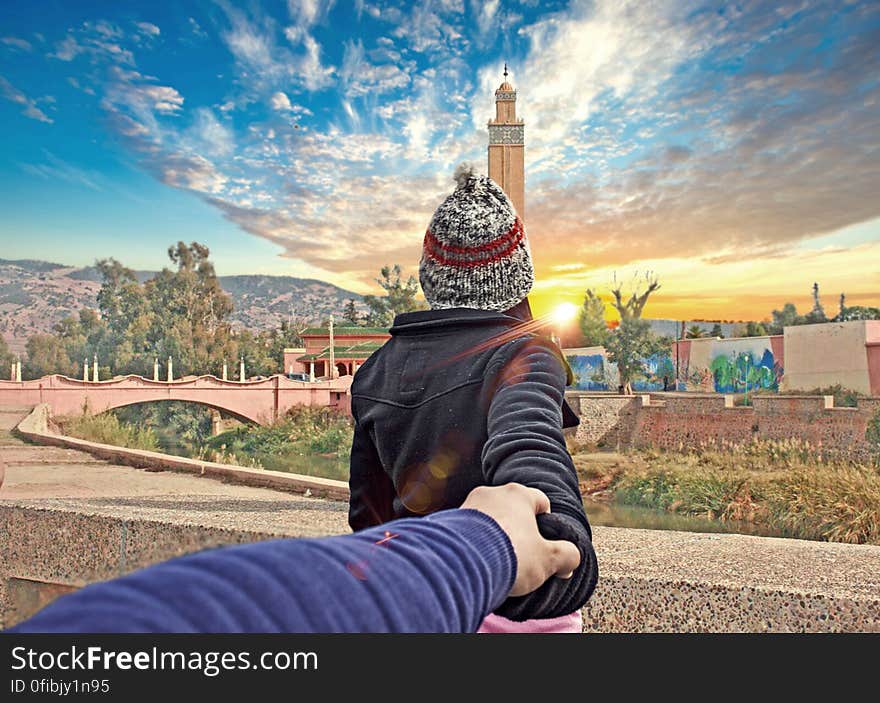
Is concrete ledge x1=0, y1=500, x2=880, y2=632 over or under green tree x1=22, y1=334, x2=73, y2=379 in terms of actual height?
under

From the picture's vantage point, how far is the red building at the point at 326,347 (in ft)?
46.5

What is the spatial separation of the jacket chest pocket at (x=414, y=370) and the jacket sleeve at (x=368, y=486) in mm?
103

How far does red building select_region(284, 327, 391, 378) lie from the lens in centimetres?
1418

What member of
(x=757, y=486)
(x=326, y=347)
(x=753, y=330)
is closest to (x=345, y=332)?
(x=326, y=347)

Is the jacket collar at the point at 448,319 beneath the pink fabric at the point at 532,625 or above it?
above

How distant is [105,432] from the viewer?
9016mm

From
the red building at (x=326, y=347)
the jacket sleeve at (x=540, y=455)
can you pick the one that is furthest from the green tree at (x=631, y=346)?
the jacket sleeve at (x=540, y=455)

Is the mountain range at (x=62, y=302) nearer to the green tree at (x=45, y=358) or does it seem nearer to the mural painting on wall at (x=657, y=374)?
the green tree at (x=45, y=358)

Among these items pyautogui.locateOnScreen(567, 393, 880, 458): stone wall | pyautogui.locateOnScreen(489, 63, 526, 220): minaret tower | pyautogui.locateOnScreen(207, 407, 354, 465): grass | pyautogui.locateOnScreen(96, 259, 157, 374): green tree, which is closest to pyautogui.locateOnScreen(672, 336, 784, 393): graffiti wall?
pyautogui.locateOnScreen(567, 393, 880, 458): stone wall

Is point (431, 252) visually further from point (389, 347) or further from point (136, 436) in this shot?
point (136, 436)

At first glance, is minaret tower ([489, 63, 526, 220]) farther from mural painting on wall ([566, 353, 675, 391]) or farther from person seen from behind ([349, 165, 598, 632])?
person seen from behind ([349, 165, 598, 632])

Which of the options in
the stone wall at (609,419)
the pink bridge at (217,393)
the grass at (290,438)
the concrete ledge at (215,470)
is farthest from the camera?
the pink bridge at (217,393)

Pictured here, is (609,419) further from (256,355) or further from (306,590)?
(306,590)

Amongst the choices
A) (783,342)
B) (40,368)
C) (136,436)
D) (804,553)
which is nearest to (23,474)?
(136,436)
